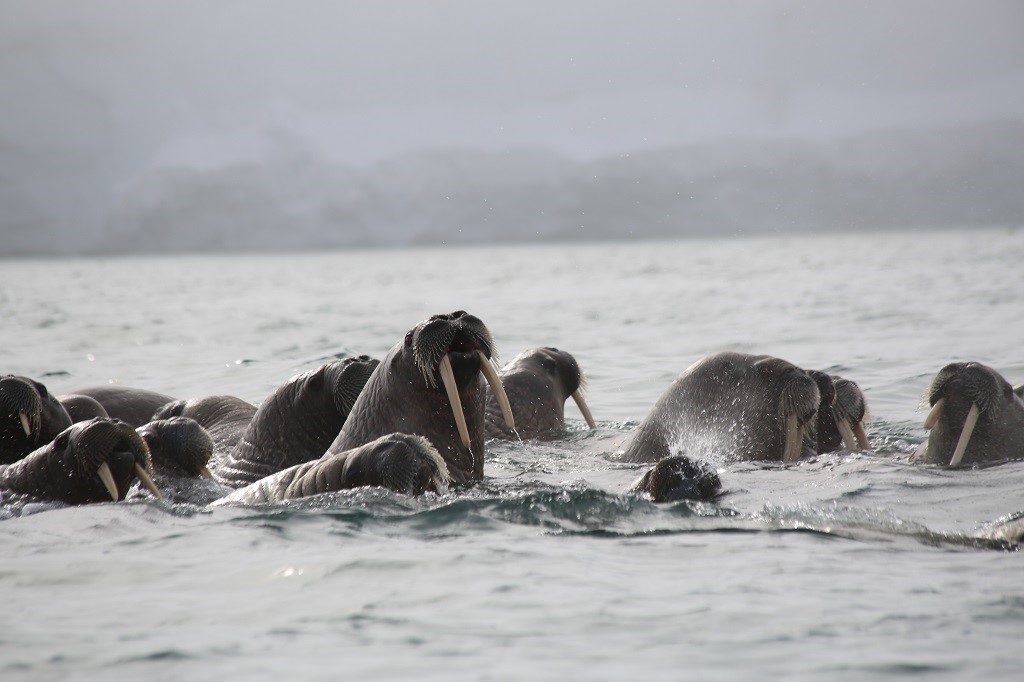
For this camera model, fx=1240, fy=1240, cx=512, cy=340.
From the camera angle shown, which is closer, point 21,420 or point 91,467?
point 91,467

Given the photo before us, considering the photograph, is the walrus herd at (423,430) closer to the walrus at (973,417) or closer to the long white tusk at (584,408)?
the walrus at (973,417)

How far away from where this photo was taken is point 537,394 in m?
9.98

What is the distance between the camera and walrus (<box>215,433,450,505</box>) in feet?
20.1

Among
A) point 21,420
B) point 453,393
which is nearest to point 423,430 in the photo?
point 453,393

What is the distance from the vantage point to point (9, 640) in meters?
4.39

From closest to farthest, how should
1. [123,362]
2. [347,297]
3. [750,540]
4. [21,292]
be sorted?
[750,540], [123,362], [347,297], [21,292]

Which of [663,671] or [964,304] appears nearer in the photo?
[663,671]

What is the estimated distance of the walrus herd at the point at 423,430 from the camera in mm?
6504

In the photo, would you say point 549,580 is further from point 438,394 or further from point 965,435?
point 965,435

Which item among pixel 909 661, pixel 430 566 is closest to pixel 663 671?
pixel 909 661

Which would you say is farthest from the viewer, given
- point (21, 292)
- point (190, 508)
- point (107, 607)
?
point (21, 292)

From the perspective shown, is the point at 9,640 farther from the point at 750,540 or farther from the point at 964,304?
the point at 964,304

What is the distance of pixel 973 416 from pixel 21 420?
5.98 m

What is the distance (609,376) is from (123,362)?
23.0 feet
